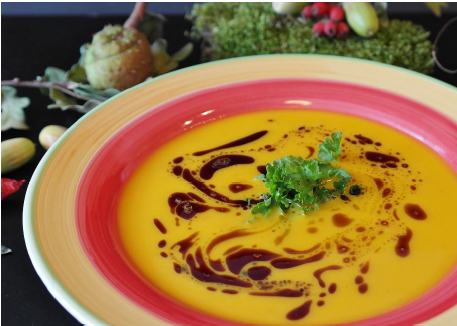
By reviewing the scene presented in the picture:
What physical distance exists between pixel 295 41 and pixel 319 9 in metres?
0.15

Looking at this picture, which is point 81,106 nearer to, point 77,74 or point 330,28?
point 77,74

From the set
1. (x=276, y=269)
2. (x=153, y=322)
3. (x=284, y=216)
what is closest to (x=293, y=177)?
(x=284, y=216)

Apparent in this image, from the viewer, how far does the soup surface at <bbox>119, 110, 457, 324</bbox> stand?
38.5 inches

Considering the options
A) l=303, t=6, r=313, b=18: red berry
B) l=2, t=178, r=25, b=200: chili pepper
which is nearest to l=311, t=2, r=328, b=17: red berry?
l=303, t=6, r=313, b=18: red berry

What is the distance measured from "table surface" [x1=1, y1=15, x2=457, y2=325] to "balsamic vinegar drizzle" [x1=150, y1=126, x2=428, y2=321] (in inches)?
10.5

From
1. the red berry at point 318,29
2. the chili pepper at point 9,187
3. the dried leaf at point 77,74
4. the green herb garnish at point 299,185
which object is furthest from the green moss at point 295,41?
the chili pepper at point 9,187

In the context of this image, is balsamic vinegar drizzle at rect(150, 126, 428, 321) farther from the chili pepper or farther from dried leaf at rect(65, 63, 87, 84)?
dried leaf at rect(65, 63, 87, 84)

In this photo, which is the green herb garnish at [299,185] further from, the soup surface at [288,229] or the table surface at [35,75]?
the table surface at [35,75]

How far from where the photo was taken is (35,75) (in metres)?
1.90

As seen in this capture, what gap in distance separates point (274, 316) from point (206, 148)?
0.53 meters

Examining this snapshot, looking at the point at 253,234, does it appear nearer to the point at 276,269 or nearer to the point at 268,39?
the point at 276,269

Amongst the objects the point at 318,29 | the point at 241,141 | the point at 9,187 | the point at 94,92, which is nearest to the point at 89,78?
the point at 94,92

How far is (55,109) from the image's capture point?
171cm

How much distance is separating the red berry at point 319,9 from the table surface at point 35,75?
15.5 inches
